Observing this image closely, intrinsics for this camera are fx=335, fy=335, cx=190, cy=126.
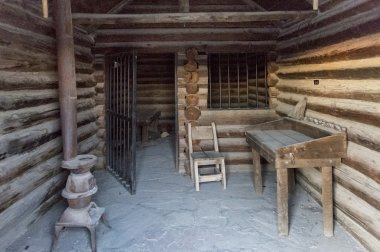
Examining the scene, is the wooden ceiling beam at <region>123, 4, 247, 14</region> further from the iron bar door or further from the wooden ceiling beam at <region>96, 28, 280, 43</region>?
the iron bar door

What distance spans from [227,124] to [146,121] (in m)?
3.08

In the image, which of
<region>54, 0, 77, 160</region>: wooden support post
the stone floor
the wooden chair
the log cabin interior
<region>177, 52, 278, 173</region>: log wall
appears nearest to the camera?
the log cabin interior

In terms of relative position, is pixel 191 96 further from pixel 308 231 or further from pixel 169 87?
pixel 169 87

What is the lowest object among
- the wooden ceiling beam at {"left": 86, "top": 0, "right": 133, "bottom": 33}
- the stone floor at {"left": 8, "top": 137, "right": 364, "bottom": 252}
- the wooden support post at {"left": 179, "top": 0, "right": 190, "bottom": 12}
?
the stone floor at {"left": 8, "top": 137, "right": 364, "bottom": 252}

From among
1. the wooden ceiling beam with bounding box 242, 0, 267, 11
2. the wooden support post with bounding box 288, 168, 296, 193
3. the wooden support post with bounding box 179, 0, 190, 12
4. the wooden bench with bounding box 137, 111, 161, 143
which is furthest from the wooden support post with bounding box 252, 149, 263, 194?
the wooden bench with bounding box 137, 111, 161, 143

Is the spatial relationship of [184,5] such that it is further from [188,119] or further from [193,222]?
[193,222]

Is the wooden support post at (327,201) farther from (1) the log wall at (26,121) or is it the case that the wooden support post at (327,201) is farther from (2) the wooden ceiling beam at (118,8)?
(2) the wooden ceiling beam at (118,8)

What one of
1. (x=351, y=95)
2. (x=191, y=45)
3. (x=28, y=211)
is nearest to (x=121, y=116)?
(x=191, y=45)

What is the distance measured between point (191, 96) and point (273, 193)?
7.52 ft

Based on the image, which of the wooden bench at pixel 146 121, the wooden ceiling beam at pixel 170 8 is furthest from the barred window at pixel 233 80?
the wooden ceiling beam at pixel 170 8

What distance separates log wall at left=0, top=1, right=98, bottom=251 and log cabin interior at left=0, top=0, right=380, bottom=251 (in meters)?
0.02

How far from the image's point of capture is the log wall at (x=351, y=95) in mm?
3412

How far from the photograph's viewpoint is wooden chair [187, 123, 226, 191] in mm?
5613

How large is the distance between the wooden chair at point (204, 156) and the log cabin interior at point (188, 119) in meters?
0.21
